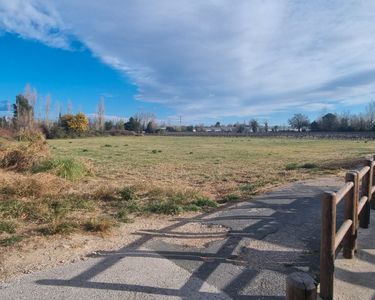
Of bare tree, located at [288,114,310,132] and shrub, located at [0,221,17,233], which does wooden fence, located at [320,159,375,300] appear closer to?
shrub, located at [0,221,17,233]

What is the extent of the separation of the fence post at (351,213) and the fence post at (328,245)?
130 cm

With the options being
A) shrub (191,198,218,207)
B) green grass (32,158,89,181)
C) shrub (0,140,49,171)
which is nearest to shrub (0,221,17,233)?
shrub (191,198,218,207)

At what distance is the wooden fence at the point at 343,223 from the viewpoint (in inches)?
145

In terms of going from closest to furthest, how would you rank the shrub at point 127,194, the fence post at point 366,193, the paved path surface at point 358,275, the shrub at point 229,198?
the paved path surface at point 358,275 < the fence post at point 366,193 < the shrub at point 127,194 < the shrub at point 229,198

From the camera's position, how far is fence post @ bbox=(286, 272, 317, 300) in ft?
8.82

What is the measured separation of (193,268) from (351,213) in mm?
2328

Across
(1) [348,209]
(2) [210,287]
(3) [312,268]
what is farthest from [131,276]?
(1) [348,209]

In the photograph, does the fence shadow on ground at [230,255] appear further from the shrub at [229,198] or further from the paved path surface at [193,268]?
the shrub at [229,198]

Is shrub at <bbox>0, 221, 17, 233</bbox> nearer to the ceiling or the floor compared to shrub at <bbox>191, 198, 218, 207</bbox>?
nearer to the ceiling

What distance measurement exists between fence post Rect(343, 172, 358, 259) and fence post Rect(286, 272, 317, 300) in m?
2.45

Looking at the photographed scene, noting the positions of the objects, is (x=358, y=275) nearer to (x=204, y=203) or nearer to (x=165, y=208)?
(x=165, y=208)

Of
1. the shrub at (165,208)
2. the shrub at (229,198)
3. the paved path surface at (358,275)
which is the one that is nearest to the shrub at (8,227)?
the shrub at (165,208)

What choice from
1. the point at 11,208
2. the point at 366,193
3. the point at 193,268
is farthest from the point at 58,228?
the point at 366,193

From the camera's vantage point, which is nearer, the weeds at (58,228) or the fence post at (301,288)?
the fence post at (301,288)
